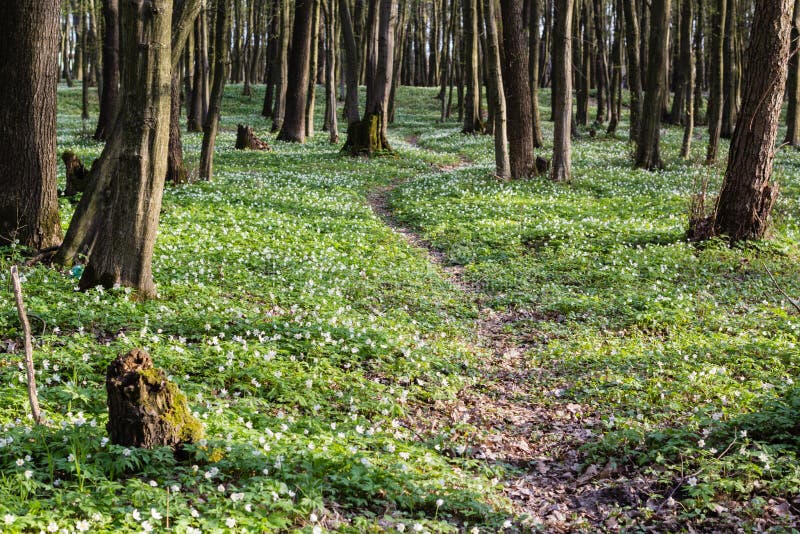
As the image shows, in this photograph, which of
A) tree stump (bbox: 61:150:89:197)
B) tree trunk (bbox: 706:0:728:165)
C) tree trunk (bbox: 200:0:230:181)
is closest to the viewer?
tree stump (bbox: 61:150:89:197)

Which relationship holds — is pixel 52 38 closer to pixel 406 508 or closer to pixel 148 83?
pixel 148 83

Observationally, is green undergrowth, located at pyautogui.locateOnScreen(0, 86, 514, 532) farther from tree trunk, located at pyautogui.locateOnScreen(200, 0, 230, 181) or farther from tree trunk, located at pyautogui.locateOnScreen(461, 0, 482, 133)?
tree trunk, located at pyautogui.locateOnScreen(461, 0, 482, 133)

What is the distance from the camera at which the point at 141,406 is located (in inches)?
178

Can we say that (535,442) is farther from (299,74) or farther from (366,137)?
(299,74)

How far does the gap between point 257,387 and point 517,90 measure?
16.0 metres

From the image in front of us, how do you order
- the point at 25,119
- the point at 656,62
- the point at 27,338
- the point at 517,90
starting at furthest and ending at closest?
the point at 656,62
the point at 517,90
the point at 25,119
the point at 27,338

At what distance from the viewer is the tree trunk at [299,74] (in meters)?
Result: 28.3

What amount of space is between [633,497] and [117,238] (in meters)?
6.26

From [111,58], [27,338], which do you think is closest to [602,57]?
[111,58]

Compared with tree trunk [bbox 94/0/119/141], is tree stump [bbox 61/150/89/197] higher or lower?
lower

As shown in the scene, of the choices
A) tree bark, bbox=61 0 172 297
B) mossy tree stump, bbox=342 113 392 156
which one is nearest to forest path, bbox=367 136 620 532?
tree bark, bbox=61 0 172 297

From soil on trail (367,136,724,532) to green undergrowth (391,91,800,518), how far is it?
0.42 feet

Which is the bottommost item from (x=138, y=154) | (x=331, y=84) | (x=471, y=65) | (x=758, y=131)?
(x=138, y=154)

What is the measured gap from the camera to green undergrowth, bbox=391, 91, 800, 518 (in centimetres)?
556
